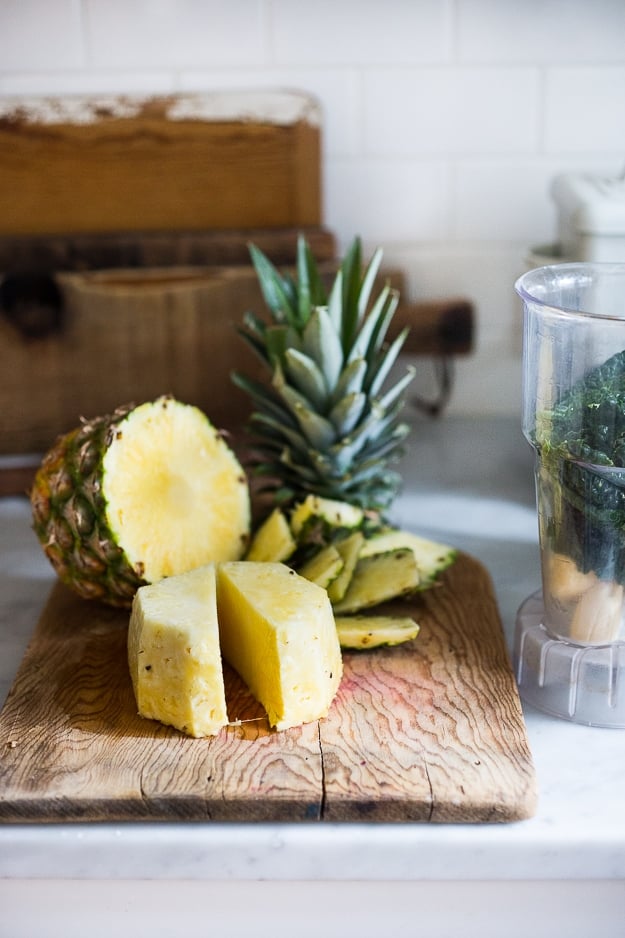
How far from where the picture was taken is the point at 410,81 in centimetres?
134

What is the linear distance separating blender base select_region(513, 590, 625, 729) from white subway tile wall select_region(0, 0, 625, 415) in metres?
0.59

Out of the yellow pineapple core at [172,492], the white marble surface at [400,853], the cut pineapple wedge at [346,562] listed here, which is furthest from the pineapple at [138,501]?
the white marble surface at [400,853]

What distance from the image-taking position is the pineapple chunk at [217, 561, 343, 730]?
785 mm

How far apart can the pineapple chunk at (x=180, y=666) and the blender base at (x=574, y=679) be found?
264mm

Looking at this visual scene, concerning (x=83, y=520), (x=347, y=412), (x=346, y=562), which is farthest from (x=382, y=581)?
(x=83, y=520)

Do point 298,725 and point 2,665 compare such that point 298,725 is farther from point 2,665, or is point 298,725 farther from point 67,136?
point 67,136

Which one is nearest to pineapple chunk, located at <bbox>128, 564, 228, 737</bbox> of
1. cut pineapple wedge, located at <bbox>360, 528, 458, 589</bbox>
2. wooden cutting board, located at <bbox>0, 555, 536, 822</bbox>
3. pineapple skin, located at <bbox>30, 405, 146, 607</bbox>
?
wooden cutting board, located at <bbox>0, 555, 536, 822</bbox>

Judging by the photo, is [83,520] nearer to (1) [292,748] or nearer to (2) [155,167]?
(1) [292,748]

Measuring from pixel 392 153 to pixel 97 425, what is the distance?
25.0 inches

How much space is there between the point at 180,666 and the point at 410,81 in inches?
35.0

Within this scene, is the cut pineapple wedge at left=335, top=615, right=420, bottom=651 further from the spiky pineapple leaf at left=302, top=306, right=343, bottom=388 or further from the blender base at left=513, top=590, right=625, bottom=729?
the spiky pineapple leaf at left=302, top=306, right=343, bottom=388

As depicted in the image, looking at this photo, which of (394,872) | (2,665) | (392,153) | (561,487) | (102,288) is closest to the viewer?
(394,872)

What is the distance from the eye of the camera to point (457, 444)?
144 centimetres

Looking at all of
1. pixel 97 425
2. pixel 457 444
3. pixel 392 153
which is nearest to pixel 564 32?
pixel 392 153
